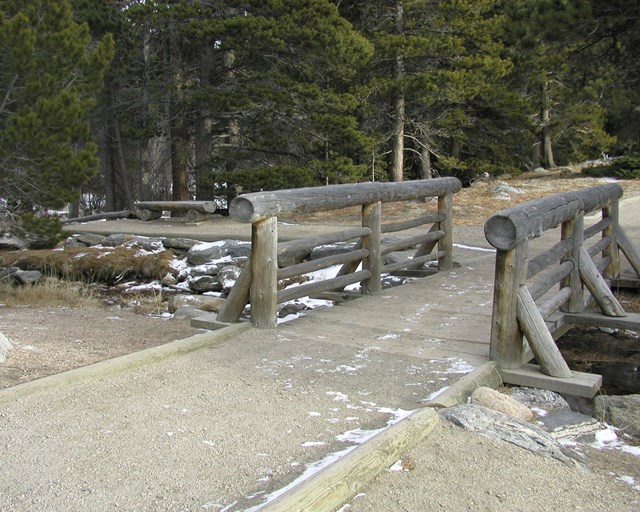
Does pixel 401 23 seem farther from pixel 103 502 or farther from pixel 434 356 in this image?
pixel 103 502

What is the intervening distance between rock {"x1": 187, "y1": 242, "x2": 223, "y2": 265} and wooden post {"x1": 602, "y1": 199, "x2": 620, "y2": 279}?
7.62 m

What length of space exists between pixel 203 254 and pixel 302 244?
→ 7722 mm

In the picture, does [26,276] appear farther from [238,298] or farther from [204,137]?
[204,137]

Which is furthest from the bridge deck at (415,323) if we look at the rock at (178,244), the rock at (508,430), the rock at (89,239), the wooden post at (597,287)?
the rock at (89,239)

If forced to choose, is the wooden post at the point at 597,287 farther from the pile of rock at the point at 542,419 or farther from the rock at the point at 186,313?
the rock at the point at 186,313

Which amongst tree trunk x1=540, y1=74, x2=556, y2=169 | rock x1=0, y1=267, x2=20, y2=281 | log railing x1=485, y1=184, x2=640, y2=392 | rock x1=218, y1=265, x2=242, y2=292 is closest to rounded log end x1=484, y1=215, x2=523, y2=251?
log railing x1=485, y1=184, x2=640, y2=392

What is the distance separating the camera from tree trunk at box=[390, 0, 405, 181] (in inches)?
795

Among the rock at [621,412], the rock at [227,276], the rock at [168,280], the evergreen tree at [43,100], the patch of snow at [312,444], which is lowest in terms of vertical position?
the rock at [168,280]

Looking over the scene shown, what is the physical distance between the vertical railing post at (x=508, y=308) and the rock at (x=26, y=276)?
10.1m

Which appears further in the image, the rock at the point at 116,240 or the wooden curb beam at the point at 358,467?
the rock at the point at 116,240

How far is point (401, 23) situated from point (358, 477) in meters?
18.9

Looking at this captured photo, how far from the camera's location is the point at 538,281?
5742 millimetres

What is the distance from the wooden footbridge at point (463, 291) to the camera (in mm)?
4977

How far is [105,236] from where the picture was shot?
55.4 feet
